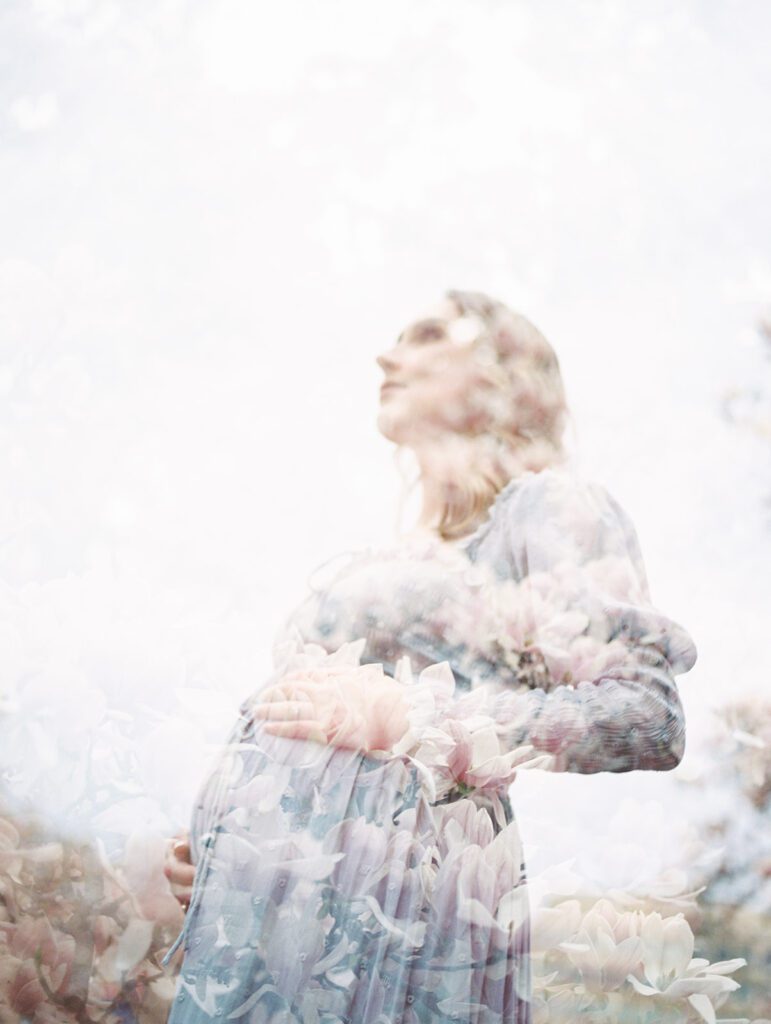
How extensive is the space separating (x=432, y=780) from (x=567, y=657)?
0.16m

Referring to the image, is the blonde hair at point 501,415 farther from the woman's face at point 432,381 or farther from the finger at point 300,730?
the finger at point 300,730

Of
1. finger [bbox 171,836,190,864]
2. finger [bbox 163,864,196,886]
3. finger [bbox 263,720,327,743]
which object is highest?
finger [bbox 263,720,327,743]

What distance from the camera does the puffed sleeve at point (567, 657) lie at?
0.68 meters

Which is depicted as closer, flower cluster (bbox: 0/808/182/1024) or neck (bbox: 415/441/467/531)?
flower cluster (bbox: 0/808/182/1024)

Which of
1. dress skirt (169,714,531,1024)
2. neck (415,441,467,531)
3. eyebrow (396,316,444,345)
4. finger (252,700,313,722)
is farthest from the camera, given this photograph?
eyebrow (396,316,444,345)

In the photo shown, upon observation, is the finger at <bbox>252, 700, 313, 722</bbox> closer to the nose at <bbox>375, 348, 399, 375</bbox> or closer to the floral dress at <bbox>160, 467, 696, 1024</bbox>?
the floral dress at <bbox>160, 467, 696, 1024</bbox>

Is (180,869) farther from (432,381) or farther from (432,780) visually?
(432,381)

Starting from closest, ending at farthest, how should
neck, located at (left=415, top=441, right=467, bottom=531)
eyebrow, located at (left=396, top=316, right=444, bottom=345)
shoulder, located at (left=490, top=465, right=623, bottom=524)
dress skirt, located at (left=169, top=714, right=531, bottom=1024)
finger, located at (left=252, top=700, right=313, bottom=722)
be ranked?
dress skirt, located at (left=169, top=714, right=531, bottom=1024)
finger, located at (left=252, top=700, right=313, bottom=722)
shoulder, located at (left=490, top=465, right=623, bottom=524)
neck, located at (left=415, top=441, right=467, bottom=531)
eyebrow, located at (left=396, top=316, right=444, bottom=345)

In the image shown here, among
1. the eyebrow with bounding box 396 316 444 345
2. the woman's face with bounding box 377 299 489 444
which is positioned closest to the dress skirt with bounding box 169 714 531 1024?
the woman's face with bounding box 377 299 489 444

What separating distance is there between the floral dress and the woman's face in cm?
18

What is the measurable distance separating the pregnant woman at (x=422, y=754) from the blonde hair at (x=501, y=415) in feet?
0.09

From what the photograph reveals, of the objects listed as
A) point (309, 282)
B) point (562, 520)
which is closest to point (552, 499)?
point (562, 520)

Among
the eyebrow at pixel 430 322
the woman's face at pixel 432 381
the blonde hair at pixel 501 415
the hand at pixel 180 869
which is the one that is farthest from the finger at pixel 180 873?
the eyebrow at pixel 430 322

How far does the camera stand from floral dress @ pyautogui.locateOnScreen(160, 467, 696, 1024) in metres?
0.62
